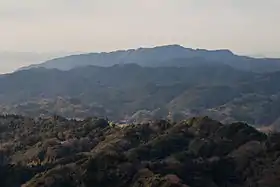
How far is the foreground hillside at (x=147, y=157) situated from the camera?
7694 cm

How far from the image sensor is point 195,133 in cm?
10650

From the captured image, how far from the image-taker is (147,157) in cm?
9381

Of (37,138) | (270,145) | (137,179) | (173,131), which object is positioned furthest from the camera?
(37,138)

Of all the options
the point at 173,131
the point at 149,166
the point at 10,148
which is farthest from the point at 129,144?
the point at 10,148

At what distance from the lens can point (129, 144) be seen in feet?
339

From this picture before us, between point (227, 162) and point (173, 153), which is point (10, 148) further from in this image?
point (227, 162)

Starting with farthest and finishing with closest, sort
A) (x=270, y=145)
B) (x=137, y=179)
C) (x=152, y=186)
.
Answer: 1. (x=270, y=145)
2. (x=137, y=179)
3. (x=152, y=186)

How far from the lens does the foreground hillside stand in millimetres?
76938

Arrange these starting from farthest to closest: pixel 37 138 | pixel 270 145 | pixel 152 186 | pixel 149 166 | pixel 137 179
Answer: pixel 37 138, pixel 270 145, pixel 149 166, pixel 137 179, pixel 152 186

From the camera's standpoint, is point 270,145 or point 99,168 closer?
point 99,168

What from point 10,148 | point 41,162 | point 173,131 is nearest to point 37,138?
point 10,148

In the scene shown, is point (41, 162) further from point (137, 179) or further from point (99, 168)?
point (137, 179)

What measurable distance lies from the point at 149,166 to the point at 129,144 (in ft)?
76.2

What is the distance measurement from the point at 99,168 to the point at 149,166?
734 cm
